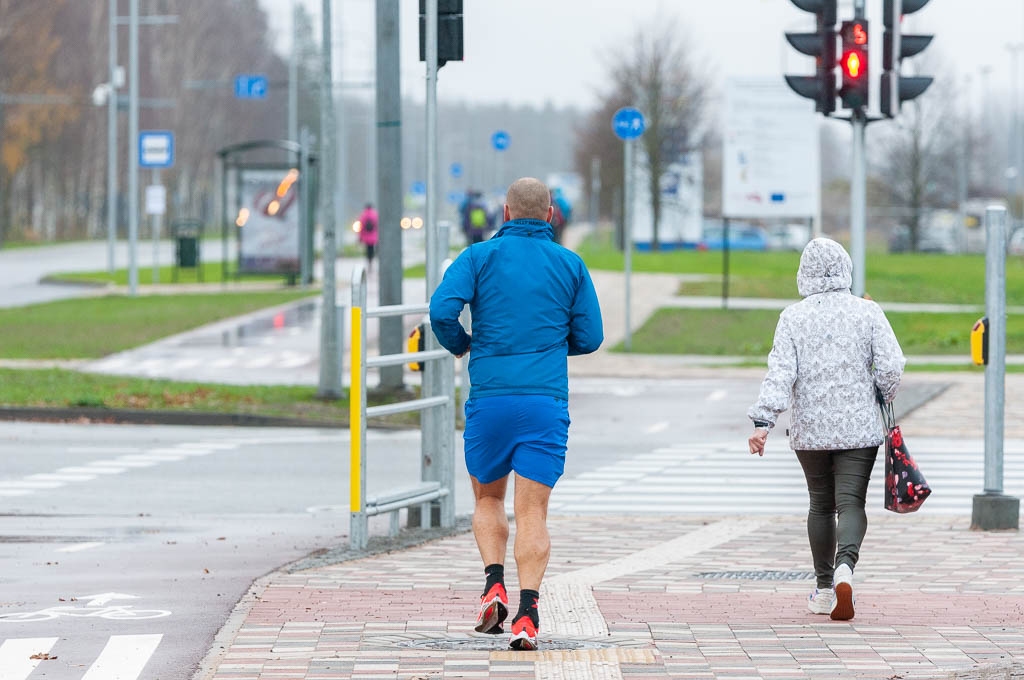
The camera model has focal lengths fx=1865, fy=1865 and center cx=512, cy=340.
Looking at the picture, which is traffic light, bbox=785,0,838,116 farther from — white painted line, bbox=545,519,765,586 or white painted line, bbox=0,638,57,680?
white painted line, bbox=0,638,57,680

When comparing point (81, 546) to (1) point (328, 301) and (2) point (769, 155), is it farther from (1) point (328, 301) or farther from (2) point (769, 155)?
(2) point (769, 155)

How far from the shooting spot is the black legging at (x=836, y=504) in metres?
7.61

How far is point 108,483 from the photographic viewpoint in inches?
517

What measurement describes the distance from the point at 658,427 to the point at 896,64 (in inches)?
273

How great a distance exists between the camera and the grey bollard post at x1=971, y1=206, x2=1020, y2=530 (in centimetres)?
1045

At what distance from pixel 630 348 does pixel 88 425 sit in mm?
11307

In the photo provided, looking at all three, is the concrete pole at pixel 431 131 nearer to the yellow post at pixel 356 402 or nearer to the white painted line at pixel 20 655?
the yellow post at pixel 356 402

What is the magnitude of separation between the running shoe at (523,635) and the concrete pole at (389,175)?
918 cm

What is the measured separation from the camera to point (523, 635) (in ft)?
21.2

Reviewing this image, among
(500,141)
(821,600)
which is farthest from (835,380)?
(500,141)

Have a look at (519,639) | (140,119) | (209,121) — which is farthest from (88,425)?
(209,121)

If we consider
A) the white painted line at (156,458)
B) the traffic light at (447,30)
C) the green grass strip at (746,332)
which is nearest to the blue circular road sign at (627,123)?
the green grass strip at (746,332)

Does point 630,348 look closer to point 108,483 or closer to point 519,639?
point 108,483

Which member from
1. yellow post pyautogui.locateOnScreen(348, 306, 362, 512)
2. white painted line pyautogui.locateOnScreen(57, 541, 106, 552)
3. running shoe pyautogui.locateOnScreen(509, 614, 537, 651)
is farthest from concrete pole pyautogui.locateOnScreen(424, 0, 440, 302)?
running shoe pyautogui.locateOnScreen(509, 614, 537, 651)
